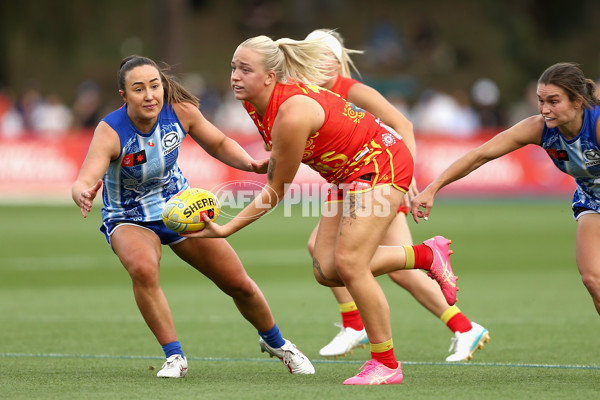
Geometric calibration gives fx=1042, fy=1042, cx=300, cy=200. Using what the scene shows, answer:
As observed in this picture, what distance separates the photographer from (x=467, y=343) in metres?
7.57

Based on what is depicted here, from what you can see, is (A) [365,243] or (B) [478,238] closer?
(A) [365,243]

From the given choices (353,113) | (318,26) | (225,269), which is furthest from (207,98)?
(353,113)

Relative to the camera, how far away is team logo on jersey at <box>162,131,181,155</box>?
6.98m

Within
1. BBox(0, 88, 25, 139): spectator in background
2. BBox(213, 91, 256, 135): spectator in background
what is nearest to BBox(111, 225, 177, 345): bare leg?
BBox(213, 91, 256, 135): spectator in background

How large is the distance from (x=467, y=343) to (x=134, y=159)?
2.74m

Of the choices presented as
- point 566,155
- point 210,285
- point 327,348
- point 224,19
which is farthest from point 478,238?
point 224,19

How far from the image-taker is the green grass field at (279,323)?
6336 mm

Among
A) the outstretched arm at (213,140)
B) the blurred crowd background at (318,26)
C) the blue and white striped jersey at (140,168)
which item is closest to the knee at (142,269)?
the blue and white striped jersey at (140,168)

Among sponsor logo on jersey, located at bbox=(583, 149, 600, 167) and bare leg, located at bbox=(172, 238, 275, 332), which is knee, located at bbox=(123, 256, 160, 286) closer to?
bare leg, located at bbox=(172, 238, 275, 332)

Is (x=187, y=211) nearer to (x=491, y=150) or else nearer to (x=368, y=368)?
(x=368, y=368)

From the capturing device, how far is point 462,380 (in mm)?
6551

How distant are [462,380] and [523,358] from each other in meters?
1.20

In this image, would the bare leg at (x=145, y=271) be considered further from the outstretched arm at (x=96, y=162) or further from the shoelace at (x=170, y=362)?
the outstretched arm at (x=96, y=162)

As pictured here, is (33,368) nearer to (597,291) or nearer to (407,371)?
(407,371)
